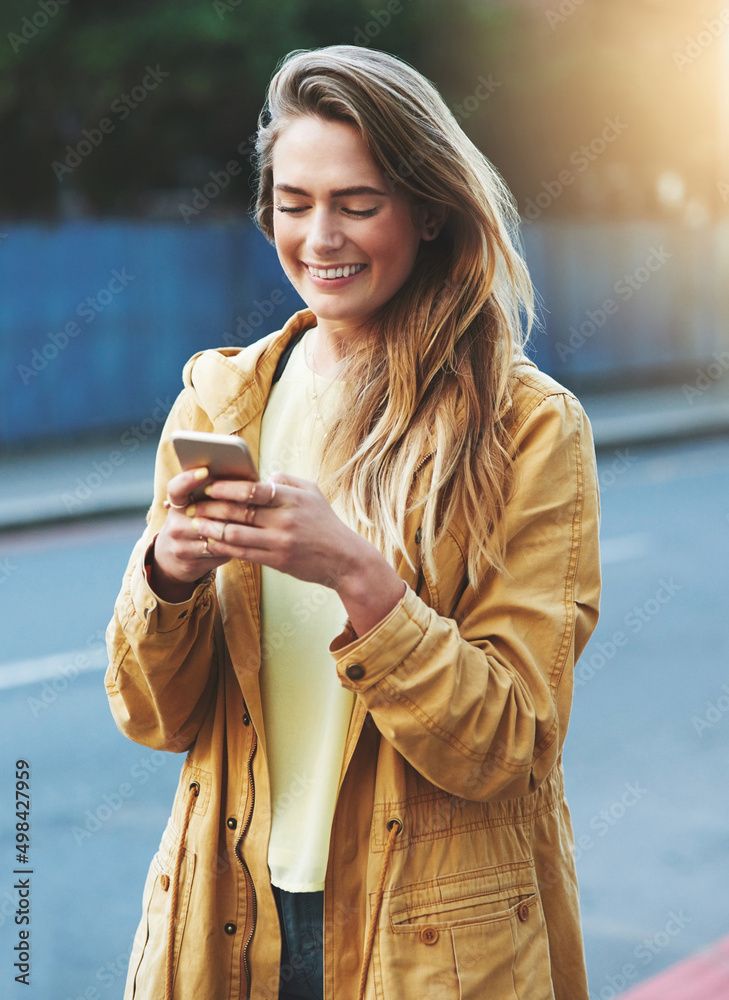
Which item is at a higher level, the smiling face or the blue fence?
the blue fence

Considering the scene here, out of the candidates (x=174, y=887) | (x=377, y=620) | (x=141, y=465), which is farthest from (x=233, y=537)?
(x=141, y=465)

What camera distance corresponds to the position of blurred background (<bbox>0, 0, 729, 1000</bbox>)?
489 cm

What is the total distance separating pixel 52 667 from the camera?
676cm

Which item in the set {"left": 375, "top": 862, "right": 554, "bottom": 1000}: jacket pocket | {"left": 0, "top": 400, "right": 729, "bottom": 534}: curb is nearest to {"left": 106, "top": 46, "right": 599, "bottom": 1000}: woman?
{"left": 375, "top": 862, "right": 554, "bottom": 1000}: jacket pocket

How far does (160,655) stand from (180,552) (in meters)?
0.21

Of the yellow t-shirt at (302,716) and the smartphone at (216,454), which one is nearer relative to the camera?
the smartphone at (216,454)

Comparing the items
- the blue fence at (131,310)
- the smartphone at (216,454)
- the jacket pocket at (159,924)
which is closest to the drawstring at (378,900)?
the jacket pocket at (159,924)

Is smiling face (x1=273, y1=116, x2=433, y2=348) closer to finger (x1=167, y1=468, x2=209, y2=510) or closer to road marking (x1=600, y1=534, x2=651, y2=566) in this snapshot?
finger (x1=167, y1=468, x2=209, y2=510)

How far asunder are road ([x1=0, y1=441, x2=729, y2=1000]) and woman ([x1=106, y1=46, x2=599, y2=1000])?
2383 millimetres

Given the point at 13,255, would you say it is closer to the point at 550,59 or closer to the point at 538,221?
the point at 538,221

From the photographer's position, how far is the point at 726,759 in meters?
5.58

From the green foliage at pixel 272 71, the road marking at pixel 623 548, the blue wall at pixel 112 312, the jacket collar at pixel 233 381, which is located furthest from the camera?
the green foliage at pixel 272 71

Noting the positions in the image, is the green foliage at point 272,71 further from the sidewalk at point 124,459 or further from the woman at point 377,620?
the woman at point 377,620

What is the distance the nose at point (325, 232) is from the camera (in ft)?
6.27
